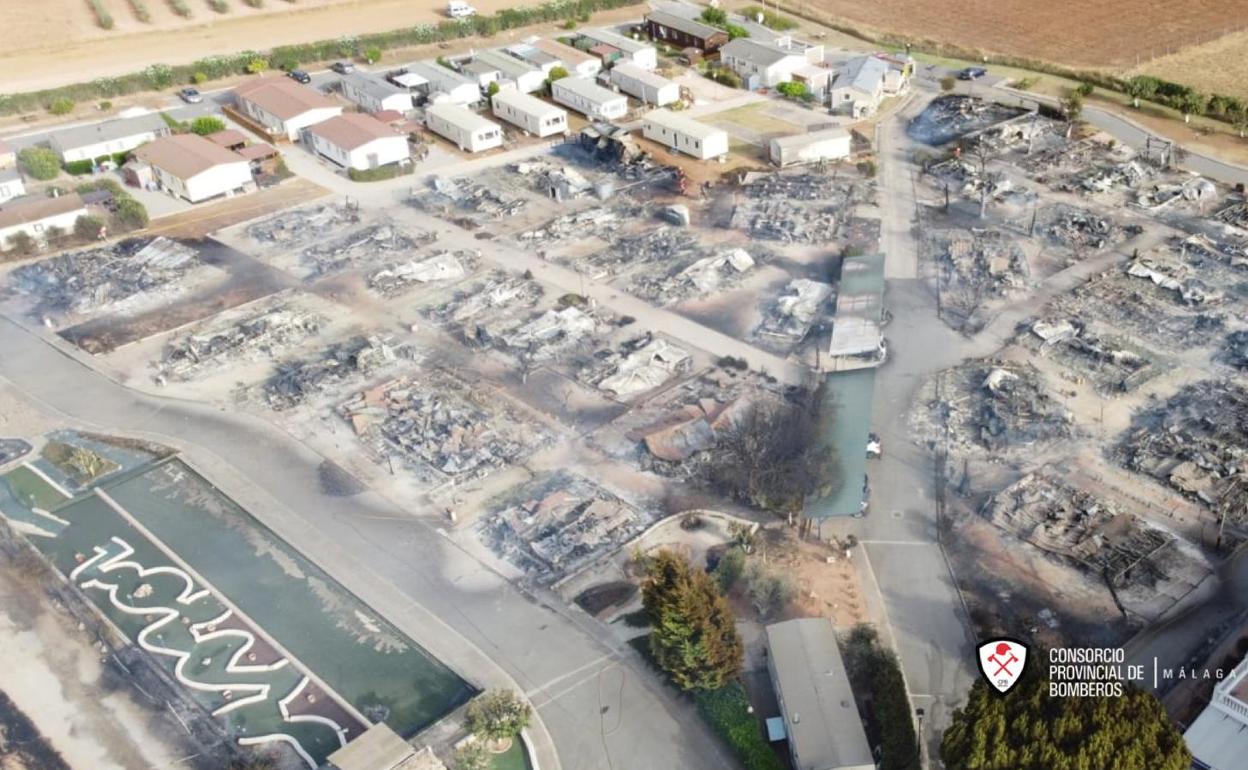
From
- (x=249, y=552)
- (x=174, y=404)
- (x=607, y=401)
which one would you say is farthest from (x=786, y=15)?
(x=249, y=552)

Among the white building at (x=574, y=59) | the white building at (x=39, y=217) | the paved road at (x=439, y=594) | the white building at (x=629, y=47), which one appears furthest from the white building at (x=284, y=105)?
the paved road at (x=439, y=594)

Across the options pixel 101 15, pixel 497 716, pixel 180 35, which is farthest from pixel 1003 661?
pixel 101 15

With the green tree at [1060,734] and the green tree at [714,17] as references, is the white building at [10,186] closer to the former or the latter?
the green tree at [714,17]

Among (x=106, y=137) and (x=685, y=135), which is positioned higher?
(x=685, y=135)

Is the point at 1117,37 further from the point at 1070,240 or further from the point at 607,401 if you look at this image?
the point at 607,401

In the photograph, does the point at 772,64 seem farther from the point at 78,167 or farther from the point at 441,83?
the point at 78,167
